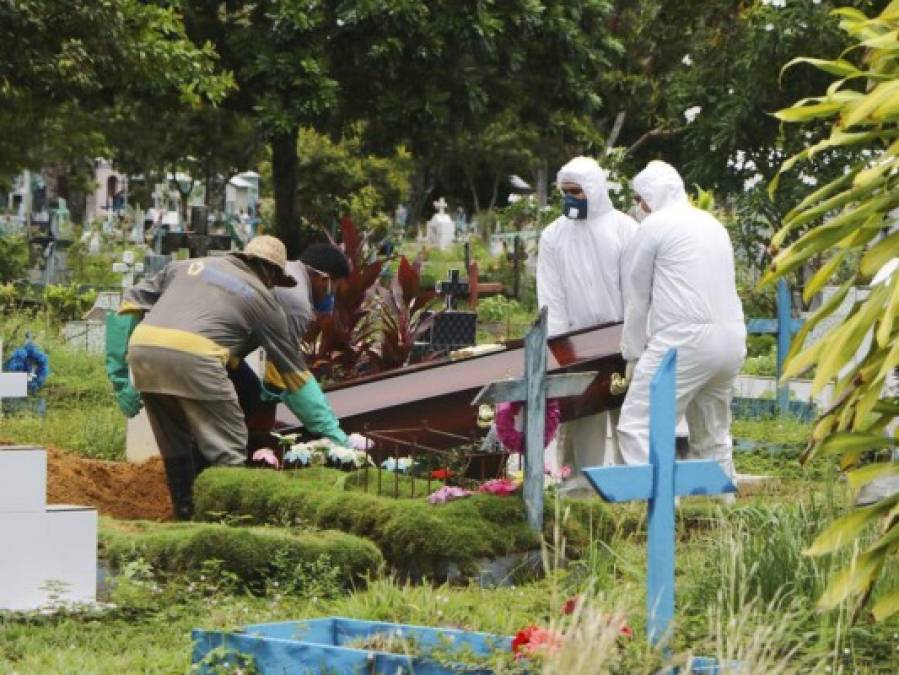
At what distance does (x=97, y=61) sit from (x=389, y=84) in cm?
659

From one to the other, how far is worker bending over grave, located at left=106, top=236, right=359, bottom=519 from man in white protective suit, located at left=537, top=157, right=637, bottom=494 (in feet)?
7.07

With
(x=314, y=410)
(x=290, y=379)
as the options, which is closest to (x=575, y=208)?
(x=314, y=410)

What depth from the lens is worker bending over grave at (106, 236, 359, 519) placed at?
9719 mm

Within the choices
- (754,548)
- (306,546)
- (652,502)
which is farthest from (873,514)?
(306,546)

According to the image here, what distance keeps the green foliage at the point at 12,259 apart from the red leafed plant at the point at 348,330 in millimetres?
14508

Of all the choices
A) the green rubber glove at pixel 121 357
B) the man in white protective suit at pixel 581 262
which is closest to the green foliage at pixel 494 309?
the man in white protective suit at pixel 581 262

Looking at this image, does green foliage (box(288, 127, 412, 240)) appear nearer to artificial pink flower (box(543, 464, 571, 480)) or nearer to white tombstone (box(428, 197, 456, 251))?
white tombstone (box(428, 197, 456, 251))

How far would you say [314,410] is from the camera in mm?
9875

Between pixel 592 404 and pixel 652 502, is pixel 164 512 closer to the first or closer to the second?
pixel 592 404

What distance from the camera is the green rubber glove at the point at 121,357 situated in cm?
1045

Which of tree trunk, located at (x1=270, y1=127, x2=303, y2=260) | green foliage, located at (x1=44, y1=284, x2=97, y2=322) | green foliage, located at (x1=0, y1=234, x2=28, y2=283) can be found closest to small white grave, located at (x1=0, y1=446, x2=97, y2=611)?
green foliage, located at (x1=44, y1=284, x2=97, y2=322)

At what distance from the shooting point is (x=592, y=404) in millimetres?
11047

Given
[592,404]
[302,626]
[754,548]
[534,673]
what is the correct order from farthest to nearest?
[592,404] < [754,548] < [302,626] < [534,673]

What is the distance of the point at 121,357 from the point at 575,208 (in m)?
2.89
